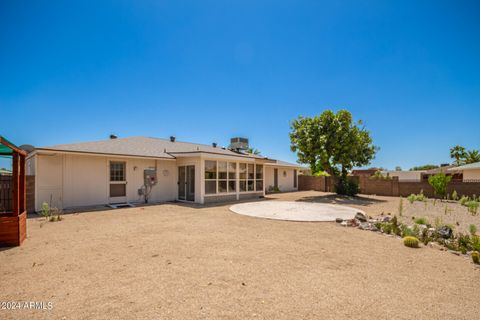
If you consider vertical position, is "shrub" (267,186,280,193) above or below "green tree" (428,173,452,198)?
below

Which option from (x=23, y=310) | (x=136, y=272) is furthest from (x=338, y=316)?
(x=23, y=310)

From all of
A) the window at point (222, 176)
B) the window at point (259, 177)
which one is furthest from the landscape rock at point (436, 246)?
the window at point (259, 177)

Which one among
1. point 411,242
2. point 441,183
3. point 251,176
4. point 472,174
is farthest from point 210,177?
point 472,174

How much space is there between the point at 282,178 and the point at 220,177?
11.5m

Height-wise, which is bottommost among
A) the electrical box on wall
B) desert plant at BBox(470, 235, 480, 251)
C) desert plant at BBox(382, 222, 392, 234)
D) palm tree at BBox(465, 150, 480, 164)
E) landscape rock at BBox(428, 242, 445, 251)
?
landscape rock at BBox(428, 242, 445, 251)

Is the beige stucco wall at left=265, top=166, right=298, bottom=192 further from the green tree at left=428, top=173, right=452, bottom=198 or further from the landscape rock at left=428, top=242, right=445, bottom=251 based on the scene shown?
the landscape rock at left=428, top=242, right=445, bottom=251

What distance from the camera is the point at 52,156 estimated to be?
32.9ft

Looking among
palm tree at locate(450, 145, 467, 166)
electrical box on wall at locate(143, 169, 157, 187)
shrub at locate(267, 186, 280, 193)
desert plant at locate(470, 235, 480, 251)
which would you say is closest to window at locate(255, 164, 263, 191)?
shrub at locate(267, 186, 280, 193)

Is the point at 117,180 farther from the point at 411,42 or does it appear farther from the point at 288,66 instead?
the point at 411,42

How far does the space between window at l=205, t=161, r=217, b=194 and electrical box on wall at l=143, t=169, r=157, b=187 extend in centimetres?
309

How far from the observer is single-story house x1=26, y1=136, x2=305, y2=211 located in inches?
396

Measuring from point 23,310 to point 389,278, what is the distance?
16.8 feet

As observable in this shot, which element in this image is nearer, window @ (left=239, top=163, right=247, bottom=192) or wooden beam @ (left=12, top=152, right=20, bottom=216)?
wooden beam @ (left=12, top=152, right=20, bottom=216)

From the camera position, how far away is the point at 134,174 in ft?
40.2
